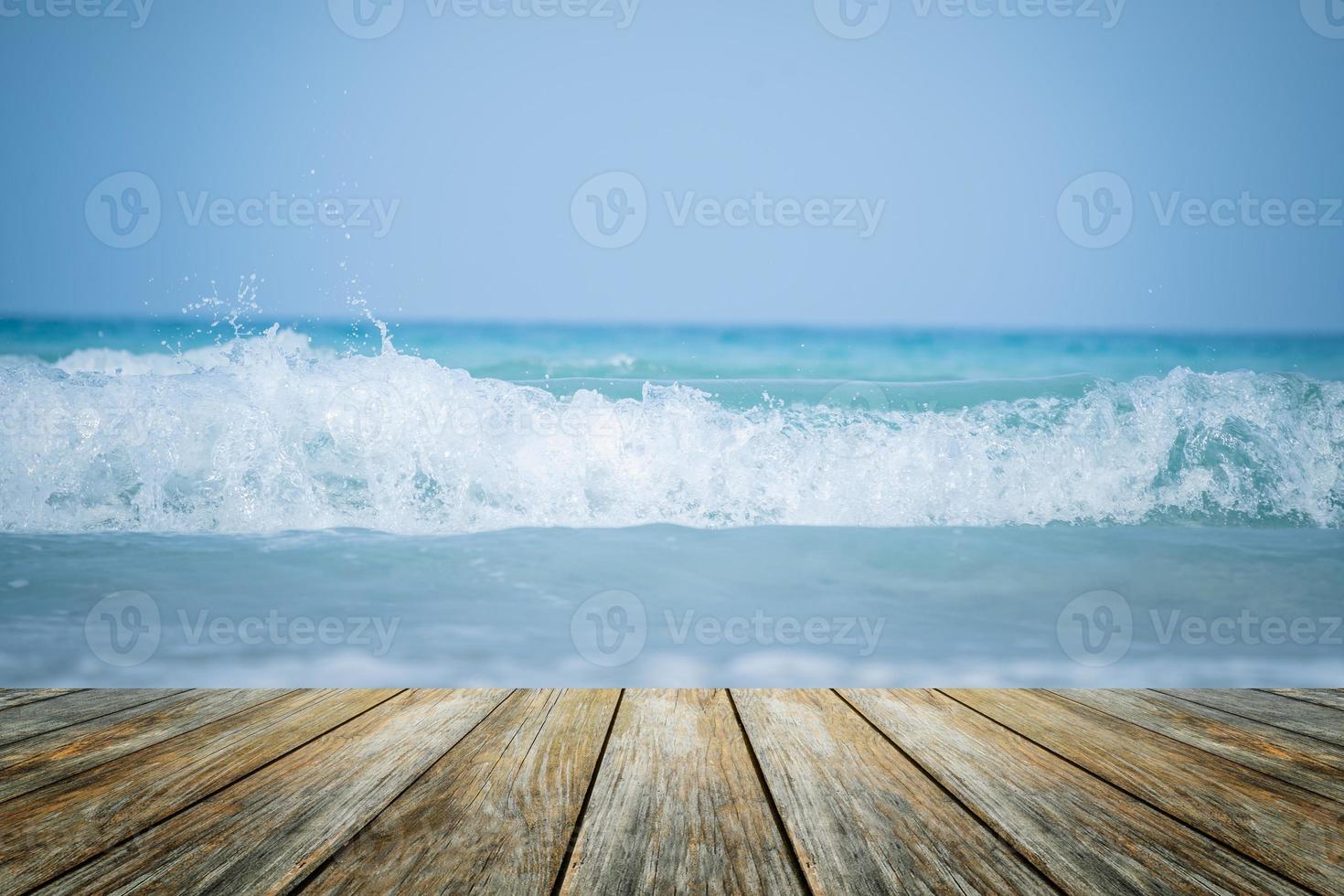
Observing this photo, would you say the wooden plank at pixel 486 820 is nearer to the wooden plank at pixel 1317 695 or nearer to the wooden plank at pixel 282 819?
the wooden plank at pixel 282 819

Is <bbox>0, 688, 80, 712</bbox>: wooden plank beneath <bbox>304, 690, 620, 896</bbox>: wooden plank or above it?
beneath

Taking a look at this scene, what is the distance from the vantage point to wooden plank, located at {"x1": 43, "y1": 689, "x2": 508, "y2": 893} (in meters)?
0.62

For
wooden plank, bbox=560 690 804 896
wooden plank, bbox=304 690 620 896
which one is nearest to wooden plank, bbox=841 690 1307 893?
wooden plank, bbox=560 690 804 896

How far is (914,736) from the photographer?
101cm

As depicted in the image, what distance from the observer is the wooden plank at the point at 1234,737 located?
91 cm

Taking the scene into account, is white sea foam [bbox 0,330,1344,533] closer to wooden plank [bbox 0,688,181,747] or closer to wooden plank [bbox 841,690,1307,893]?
wooden plank [bbox 0,688,181,747]

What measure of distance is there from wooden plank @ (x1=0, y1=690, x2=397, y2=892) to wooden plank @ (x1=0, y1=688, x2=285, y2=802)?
1.0 inches

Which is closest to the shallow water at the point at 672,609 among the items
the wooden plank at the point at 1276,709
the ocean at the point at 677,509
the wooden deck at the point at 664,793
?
the ocean at the point at 677,509

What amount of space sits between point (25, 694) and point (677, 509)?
206cm

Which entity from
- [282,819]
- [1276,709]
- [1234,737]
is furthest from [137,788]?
[1276,709]

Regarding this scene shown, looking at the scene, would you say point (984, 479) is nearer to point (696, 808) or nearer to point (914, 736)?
point (914, 736)

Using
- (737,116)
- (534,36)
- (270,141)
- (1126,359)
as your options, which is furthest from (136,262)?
(1126,359)

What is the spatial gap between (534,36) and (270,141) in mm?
1472

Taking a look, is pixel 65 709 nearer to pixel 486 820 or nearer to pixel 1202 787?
pixel 486 820
